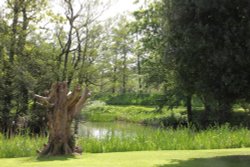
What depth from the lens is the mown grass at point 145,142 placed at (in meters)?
10.7

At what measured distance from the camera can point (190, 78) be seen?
922 cm

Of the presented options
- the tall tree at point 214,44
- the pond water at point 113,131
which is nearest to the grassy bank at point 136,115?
the pond water at point 113,131

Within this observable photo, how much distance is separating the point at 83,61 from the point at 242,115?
439 inches

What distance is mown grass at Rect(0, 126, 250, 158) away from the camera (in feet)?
35.0

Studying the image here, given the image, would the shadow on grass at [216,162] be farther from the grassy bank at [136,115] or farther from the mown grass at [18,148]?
the grassy bank at [136,115]

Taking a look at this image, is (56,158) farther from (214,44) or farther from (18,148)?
(214,44)

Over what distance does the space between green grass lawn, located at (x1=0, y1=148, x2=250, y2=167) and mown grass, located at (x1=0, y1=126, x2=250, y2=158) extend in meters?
1.32

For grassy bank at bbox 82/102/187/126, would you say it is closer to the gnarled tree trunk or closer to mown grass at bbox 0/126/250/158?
mown grass at bbox 0/126/250/158

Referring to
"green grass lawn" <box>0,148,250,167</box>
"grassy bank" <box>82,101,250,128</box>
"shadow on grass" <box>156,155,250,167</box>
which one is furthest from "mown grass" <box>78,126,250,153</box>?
"grassy bank" <box>82,101,250,128</box>

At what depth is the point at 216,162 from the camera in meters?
8.63

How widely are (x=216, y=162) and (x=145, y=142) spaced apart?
346cm

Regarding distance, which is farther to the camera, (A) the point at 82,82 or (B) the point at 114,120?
(B) the point at 114,120

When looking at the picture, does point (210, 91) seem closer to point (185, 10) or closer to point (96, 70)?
point (185, 10)

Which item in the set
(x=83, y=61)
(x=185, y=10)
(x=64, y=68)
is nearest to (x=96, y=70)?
(x=83, y=61)
